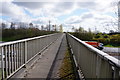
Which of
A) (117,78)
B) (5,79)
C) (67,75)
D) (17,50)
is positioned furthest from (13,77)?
(117,78)

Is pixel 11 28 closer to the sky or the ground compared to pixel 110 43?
closer to the sky

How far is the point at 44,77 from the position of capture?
4777 millimetres

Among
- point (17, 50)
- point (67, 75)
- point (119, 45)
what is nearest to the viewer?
point (17, 50)

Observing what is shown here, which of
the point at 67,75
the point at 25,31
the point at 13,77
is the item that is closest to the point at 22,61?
the point at 13,77

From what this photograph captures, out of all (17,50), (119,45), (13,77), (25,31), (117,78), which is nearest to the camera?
(117,78)

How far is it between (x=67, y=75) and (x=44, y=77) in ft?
2.73

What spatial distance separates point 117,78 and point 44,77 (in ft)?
11.2

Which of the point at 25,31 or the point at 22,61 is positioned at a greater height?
the point at 25,31

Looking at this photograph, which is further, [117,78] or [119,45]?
[119,45]

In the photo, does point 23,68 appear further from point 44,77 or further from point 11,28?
point 11,28

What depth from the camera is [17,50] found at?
15.4 ft

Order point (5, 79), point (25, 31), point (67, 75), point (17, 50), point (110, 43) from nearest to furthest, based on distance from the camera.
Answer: point (5, 79) → point (17, 50) → point (67, 75) → point (25, 31) → point (110, 43)

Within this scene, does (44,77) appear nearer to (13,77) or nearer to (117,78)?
(13,77)

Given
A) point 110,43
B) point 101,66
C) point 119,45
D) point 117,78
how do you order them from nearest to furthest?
point 117,78 → point 101,66 → point 119,45 → point 110,43
